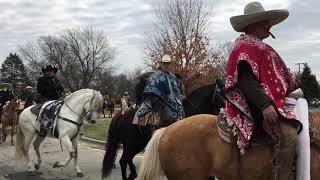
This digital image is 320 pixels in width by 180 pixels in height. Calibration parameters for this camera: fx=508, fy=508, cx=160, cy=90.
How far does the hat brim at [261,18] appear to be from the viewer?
4914mm

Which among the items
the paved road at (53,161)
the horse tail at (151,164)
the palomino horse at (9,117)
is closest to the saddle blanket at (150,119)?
the paved road at (53,161)

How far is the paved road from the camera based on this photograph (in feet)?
35.4

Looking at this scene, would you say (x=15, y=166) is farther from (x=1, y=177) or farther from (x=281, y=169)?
(x=281, y=169)

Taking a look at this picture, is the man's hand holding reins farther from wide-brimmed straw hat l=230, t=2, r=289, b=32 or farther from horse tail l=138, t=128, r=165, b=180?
horse tail l=138, t=128, r=165, b=180

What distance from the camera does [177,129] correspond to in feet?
17.8

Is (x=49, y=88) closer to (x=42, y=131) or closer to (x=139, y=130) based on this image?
(x=42, y=131)

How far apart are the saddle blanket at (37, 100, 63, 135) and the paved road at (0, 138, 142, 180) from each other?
1028 mm

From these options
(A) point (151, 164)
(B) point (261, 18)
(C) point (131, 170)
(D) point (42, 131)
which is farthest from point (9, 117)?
(B) point (261, 18)

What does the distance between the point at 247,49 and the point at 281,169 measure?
1190 mm

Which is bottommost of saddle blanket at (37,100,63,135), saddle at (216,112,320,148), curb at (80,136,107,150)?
curb at (80,136,107,150)

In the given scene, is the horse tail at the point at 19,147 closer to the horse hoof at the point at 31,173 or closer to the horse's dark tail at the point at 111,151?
the horse hoof at the point at 31,173

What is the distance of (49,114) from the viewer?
1120 cm

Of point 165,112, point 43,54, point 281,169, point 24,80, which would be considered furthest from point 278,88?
point 24,80

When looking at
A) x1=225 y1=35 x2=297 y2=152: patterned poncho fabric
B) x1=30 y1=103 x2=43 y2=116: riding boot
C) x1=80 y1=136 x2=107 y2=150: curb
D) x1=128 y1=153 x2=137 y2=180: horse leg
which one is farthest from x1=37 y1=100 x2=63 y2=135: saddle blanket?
x1=225 y1=35 x2=297 y2=152: patterned poncho fabric
